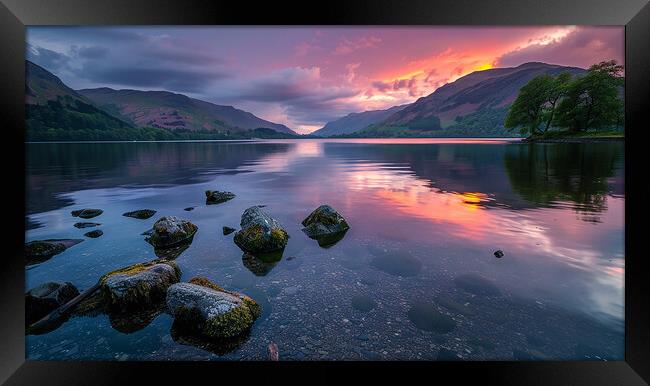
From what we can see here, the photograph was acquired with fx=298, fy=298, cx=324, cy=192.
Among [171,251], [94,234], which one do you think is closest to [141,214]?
[94,234]

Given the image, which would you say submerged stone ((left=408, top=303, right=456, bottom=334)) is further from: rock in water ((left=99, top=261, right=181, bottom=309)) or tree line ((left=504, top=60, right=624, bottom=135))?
tree line ((left=504, top=60, right=624, bottom=135))

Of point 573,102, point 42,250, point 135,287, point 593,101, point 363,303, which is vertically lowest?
point 363,303

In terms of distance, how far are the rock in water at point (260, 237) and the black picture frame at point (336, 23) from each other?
801 centimetres

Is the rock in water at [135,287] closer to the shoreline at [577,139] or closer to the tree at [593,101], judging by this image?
the tree at [593,101]

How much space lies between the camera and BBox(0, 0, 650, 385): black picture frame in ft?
13.1

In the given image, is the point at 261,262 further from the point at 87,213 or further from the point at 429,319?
the point at 87,213

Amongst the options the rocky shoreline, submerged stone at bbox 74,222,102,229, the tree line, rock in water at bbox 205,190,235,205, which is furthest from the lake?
the tree line

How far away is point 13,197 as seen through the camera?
414cm

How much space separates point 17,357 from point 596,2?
9.32 m

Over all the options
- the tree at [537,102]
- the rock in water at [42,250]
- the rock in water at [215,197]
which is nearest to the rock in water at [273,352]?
the rock in water at [42,250]

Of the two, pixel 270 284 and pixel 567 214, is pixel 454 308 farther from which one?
pixel 567 214

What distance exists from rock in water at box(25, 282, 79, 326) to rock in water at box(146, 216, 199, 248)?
13.6ft

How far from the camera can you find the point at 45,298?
25.5ft

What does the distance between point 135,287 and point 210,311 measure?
2609 mm
